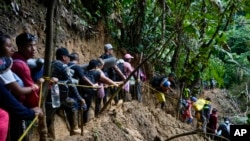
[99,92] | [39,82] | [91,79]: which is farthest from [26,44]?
[99,92]

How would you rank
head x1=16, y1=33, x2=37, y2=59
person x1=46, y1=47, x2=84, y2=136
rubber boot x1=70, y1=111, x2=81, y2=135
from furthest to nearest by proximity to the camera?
rubber boot x1=70, y1=111, x2=81, y2=135, person x1=46, y1=47, x2=84, y2=136, head x1=16, y1=33, x2=37, y2=59

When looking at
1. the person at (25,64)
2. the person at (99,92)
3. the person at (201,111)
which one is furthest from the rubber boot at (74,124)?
the person at (201,111)

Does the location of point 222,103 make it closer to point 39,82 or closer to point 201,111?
point 201,111

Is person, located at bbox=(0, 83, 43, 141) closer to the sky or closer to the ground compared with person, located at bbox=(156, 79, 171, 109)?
closer to the sky

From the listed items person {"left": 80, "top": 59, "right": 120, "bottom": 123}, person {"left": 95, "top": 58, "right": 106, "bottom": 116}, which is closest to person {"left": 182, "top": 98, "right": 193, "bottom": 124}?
person {"left": 95, "top": 58, "right": 106, "bottom": 116}

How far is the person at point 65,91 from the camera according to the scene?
20.0 feet

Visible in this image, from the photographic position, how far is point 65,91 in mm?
6309

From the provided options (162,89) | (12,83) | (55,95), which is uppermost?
(12,83)

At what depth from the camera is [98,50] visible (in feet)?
39.4

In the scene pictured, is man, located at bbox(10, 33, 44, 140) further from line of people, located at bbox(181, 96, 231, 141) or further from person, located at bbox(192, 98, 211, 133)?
person, located at bbox(192, 98, 211, 133)

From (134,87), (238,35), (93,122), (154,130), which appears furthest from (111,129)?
(238,35)

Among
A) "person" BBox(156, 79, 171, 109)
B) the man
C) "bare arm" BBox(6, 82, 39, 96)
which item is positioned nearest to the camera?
"bare arm" BBox(6, 82, 39, 96)

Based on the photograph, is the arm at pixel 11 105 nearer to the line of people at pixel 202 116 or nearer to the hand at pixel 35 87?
the hand at pixel 35 87

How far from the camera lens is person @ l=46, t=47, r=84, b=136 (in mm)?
6094
